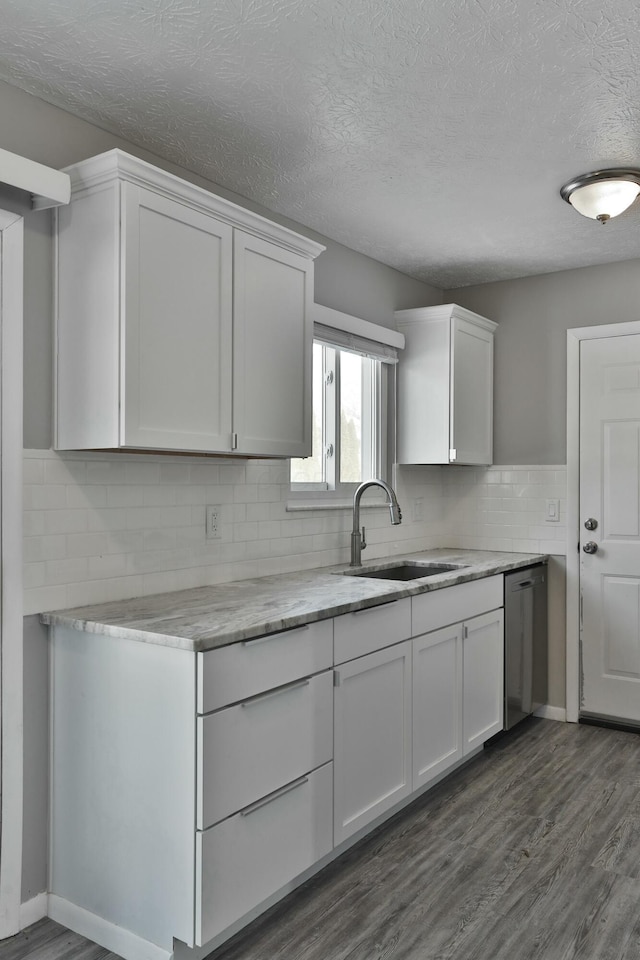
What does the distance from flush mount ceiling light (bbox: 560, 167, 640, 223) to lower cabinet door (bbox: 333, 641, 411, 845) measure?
185 cm

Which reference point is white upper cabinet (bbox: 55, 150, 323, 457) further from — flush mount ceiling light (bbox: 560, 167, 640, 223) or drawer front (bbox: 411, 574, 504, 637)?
flush mount ceiling light (bbox: 560, 167, 640, 223)

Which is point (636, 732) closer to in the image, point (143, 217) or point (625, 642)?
point (625, 642)

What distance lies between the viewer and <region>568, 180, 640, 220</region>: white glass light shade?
9.41ft

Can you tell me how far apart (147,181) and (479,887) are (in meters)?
2.45

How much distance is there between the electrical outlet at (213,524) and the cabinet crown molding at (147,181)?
104 cm

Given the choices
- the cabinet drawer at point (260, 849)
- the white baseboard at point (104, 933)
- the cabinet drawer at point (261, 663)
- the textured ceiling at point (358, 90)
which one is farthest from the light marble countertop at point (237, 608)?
the textured ceiling at point (358, 90)

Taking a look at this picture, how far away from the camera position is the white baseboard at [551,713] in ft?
13.5

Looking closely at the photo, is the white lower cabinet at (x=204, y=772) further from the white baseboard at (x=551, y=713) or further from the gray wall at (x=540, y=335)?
the gray wall at (x=540, y=335)

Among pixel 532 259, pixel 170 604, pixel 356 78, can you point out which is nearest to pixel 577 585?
pixel 532 259

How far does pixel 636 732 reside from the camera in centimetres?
391

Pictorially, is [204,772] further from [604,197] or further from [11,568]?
[604,197]

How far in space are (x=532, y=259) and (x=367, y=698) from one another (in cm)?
253

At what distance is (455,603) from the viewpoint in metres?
3.23

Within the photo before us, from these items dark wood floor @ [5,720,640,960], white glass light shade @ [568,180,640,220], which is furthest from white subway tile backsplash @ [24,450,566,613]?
white glass light shade @ [568,180,640,220]
